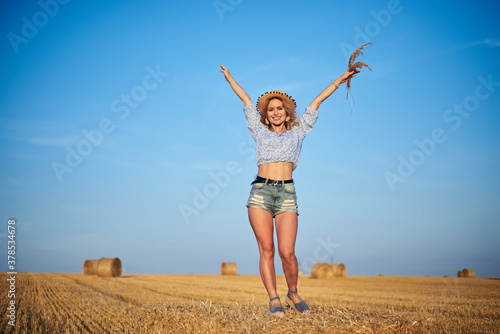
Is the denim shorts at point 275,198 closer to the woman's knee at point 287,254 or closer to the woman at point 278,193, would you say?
the woman at point 278,193

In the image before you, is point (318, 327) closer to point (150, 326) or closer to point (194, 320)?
point (194, 320)

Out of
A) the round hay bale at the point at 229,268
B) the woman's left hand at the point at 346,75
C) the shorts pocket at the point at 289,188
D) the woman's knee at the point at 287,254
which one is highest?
the woman's left hand at the point at 346,75

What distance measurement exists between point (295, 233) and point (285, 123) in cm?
127

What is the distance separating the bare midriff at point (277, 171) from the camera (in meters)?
4.40

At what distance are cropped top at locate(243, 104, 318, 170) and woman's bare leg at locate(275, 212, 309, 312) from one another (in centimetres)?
59

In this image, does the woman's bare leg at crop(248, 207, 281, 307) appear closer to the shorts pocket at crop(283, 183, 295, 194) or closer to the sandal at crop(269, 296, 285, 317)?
the sandal at crop(269, 296, 285, 317)


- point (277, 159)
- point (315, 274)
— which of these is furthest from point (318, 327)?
point (315, 274)

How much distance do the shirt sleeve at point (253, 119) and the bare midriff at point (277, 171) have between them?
466 mm

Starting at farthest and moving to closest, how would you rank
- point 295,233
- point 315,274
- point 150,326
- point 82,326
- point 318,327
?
1. point 315,274
2. point 82,326
3. point 150,326
4. point 295,233
5. point 318,327

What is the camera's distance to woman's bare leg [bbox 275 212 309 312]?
14.0ft

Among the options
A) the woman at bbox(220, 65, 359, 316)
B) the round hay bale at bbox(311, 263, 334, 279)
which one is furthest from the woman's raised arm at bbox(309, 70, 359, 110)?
the round hay bale at bbox(311, 263, 334, 279)

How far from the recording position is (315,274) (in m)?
26.3

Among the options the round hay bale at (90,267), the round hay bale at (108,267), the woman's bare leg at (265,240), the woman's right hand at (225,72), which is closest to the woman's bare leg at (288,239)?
the woman's bare leg at (265,240)

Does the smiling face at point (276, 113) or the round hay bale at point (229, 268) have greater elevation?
the smiling face at point (276, 113)
